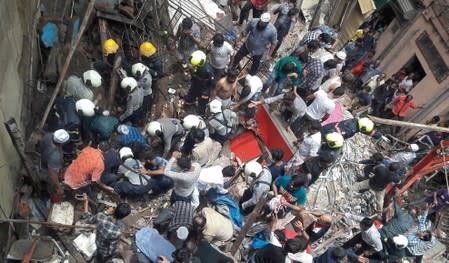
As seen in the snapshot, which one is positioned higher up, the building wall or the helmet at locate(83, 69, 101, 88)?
the helmet at locate(83, 69, 101, 88)

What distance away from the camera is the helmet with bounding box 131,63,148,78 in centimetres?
867

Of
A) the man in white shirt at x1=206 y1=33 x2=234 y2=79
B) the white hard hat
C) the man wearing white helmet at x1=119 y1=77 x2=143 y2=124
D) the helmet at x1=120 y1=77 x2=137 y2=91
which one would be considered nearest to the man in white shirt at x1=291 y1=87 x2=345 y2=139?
the white hard hat

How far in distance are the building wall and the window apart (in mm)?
97

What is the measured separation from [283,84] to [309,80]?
2.05 ft

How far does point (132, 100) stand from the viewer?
28.2ft

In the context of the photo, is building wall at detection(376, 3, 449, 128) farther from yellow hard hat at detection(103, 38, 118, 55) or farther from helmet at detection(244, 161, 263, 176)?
yellow hard hat at detection(103, 38, 118, 55)

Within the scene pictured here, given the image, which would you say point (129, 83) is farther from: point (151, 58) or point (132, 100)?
Result: point (151, 58)

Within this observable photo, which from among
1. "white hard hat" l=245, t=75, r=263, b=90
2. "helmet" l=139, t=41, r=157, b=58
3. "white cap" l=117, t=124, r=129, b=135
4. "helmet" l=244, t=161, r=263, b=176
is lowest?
"helmet" l=244, t=161, r=263, b=176

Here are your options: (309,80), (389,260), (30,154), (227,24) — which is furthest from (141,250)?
(227,24)

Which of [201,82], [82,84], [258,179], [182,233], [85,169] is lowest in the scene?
[182,233]

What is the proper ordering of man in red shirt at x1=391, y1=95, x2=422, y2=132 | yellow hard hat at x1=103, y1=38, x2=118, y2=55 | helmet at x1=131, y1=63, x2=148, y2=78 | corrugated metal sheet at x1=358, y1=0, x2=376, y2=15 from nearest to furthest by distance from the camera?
1. helmet at x1=131, y1=63, x2=148, y2=78
2. yellow hard hat at x1=103, y1=38, x2=118, y2=55
3. man in red shirt at x1=391, y1=95, x2=422, y2=132
4. corrugated metal sheet at x1=358, y1=0, x2=376, y2=15

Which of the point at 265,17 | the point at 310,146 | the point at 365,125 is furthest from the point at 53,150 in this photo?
the point at 365,125

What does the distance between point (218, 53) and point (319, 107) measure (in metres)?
2.62

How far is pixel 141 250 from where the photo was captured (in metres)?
6.59
